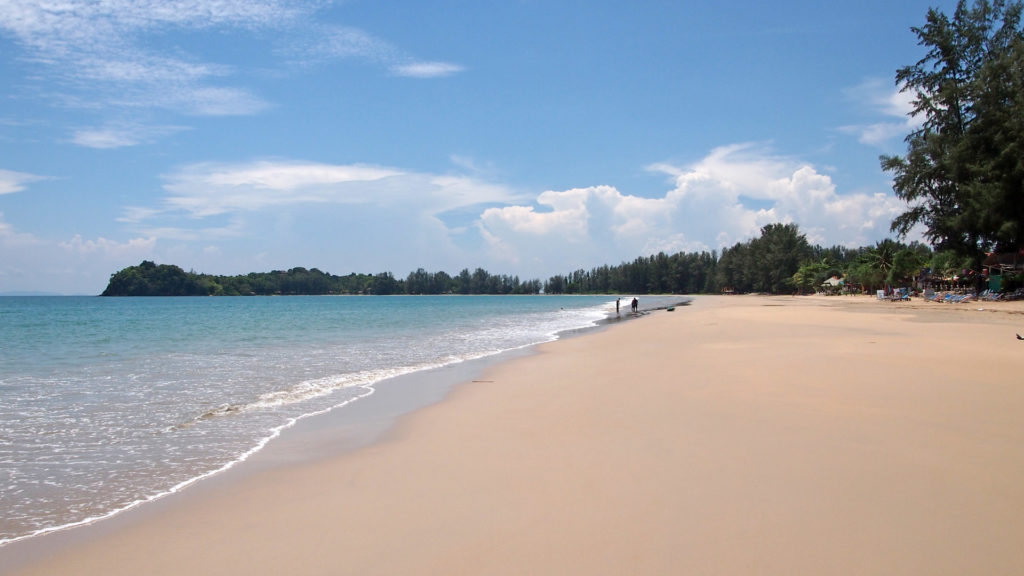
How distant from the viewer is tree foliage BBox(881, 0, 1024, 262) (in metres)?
28.3

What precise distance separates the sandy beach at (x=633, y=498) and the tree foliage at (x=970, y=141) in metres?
29.0

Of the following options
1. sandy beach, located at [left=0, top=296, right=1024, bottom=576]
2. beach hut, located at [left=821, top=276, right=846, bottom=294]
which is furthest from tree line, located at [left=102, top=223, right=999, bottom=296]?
sandy beach, located at [left=0, top=296, right=1024, bottom=576]

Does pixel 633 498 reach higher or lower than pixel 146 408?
higher

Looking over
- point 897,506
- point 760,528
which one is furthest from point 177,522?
point 897,506

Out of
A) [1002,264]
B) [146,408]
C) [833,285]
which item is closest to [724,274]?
[833,285]

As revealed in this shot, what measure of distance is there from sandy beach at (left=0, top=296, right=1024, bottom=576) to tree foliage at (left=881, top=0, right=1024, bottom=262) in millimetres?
28998

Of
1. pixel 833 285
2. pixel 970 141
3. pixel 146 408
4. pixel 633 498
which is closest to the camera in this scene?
pixel 633 498

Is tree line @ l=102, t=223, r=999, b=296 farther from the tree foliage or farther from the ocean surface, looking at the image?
the ocean surface

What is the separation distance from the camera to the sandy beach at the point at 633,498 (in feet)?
10.0

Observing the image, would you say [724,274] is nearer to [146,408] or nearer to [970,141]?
[970,141]

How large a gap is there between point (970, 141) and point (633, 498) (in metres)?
37.7

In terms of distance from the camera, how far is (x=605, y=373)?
33.1 ft

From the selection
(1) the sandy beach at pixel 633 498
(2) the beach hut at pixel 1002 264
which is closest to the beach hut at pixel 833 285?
(2) the beach hut at pixel 1002 264

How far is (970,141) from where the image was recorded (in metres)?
30.8
